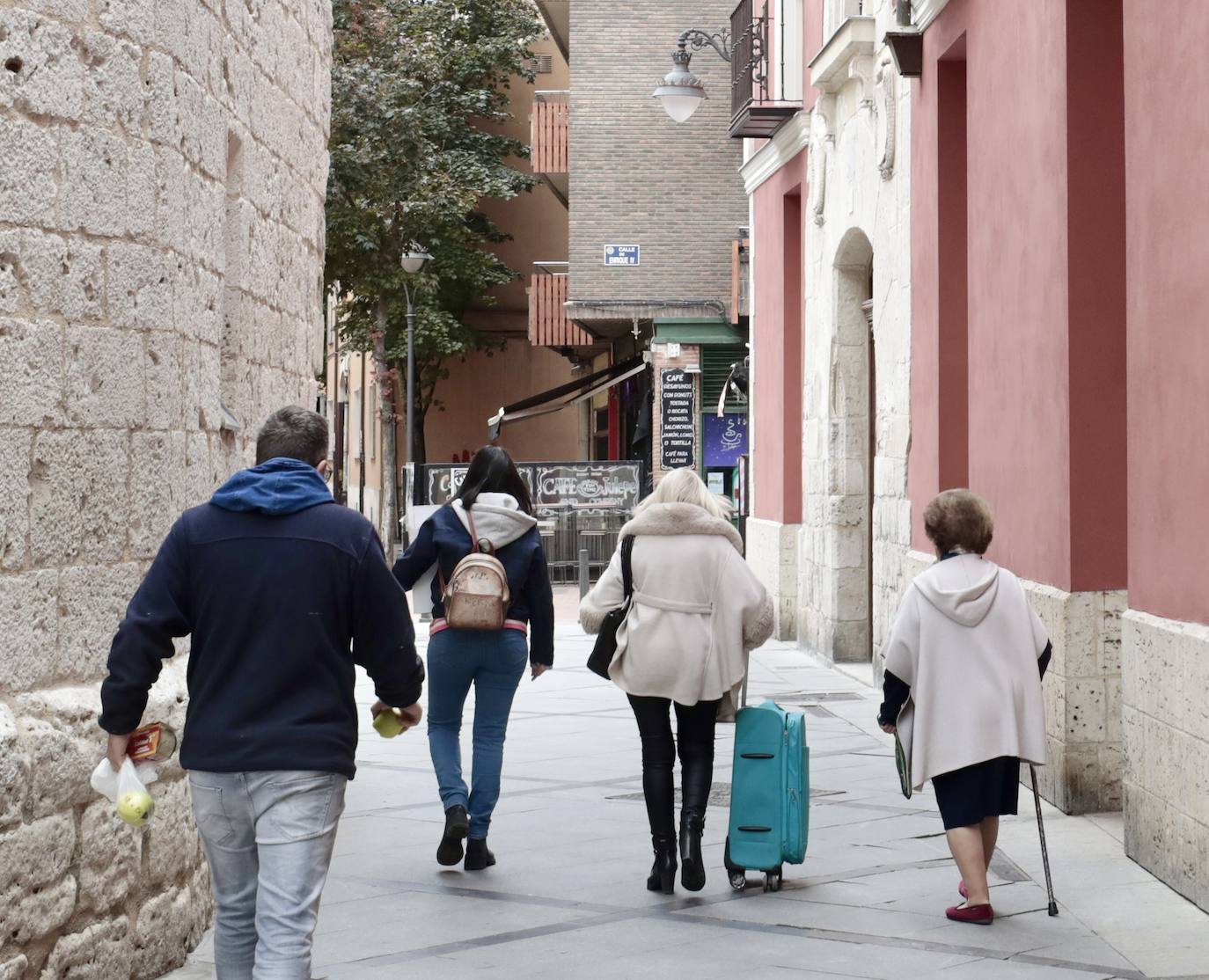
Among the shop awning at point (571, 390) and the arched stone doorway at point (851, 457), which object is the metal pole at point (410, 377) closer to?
the shop awning at point (571, 390)

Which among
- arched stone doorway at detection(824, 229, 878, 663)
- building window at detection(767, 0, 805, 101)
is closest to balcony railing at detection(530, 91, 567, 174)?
building window at detection(767, 0, 805, 101)

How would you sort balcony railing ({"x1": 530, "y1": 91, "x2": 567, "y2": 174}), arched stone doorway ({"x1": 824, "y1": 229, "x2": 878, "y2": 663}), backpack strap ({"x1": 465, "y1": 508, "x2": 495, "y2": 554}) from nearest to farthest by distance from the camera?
backpack strap ({"x1": 465, "y1": 508, "x2": 495, "y2": 554})
arched stone doorway ({"x1": 824, "y1": 229, "x2": 878, "y2": 663})
balcony railing ({"x1": 530, "y1": 91, "x2": 567, "y2": 174})

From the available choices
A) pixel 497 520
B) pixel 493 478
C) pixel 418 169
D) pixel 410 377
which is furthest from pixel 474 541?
pixel 418 169

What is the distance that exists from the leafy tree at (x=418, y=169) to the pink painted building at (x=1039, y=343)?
14309 millimetres

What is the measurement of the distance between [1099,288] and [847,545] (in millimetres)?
6710

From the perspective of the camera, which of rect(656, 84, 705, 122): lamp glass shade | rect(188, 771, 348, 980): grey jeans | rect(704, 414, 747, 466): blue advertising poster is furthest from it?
rect(704, 414, 747, 466): blue advertising poster

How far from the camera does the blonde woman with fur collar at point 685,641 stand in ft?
21.9

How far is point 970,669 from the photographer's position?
621cm

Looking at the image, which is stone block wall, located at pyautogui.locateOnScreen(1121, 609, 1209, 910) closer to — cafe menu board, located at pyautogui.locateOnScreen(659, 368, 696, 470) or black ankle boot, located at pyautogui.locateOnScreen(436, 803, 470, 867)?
black ankle boot, located at pyautogui.locateOnScreen(436, 803, 470, 867)

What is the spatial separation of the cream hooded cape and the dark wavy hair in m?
1.85

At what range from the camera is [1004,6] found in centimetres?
986

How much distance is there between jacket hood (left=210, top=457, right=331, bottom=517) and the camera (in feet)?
14.3

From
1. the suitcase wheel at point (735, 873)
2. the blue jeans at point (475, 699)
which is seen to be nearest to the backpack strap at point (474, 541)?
the blue jeans at point (475, 699)

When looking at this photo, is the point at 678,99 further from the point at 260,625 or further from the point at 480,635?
the point at 260,625
